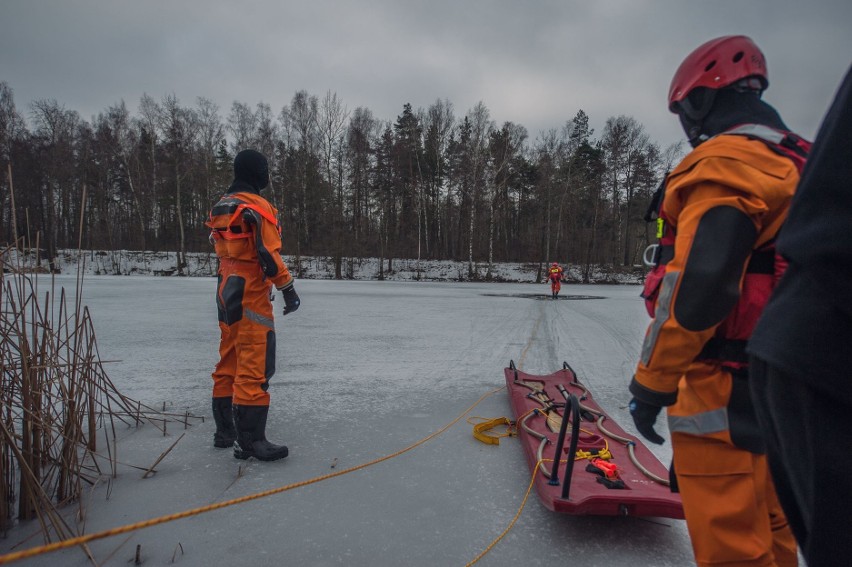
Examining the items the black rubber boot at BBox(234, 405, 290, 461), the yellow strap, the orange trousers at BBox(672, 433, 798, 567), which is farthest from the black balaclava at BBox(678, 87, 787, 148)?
the black rubber boot at BBox(234, 405, 290, 461)

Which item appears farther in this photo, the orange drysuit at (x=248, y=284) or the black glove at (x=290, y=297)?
the black glove at (x=290, y=297)

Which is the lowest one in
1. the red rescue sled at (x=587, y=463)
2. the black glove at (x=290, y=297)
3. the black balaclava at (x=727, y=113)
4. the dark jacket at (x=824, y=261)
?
the red rescue sled at (x=587, y=463)

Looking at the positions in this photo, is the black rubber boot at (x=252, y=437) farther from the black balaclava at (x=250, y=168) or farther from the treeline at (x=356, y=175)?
the treeline at (x=356, y=175)

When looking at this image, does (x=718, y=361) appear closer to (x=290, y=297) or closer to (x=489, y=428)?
(x=489, y=428)

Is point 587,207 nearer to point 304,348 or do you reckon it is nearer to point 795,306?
point 304,348

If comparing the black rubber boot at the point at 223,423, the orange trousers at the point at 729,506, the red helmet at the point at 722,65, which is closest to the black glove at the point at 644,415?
the orange trousers at the point at 729,506

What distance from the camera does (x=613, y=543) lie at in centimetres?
193

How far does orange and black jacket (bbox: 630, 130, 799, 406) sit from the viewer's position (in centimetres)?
124

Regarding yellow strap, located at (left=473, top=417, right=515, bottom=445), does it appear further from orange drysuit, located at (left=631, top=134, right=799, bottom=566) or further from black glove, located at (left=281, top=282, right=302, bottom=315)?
orange drysuit, located at (left=631, top=134, right=799, bottom=566)

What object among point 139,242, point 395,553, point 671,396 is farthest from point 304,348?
point 139,242

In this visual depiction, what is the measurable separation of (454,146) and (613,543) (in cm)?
3331

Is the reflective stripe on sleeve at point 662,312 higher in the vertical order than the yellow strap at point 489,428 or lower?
higher

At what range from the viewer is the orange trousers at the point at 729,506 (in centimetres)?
122

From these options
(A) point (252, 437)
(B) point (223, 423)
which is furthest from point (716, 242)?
(B) point (223, 423)
